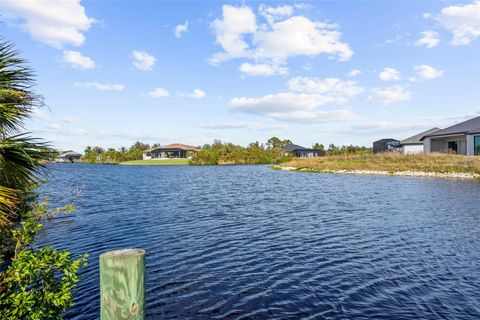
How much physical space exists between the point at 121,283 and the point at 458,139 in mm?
65019

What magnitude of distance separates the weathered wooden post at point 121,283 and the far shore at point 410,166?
152ft

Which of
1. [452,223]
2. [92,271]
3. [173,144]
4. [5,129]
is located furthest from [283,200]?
[173,144]

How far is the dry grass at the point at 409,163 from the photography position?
141 feet

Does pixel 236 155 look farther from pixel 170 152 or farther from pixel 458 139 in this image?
pixel 458 139

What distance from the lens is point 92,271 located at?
34.4ft

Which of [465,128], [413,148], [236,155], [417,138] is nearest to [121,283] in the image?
[465,128]

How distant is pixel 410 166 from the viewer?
48000 mm

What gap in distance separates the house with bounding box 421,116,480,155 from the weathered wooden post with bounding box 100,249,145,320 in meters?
57.3

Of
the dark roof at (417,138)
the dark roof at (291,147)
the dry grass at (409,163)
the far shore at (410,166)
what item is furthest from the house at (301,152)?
the far shore at (410,166)

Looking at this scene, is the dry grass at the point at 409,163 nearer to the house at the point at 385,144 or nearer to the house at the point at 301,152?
the house at the point at 385,144

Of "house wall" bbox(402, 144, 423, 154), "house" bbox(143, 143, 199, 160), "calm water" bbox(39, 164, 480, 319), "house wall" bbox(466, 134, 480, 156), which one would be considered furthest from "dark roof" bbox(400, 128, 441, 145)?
"house" bbox(143, 143, 199, 160)

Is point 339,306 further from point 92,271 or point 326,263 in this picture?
point 92,271

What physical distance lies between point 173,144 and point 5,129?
469 feet

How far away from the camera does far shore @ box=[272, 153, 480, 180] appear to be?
4206cm
